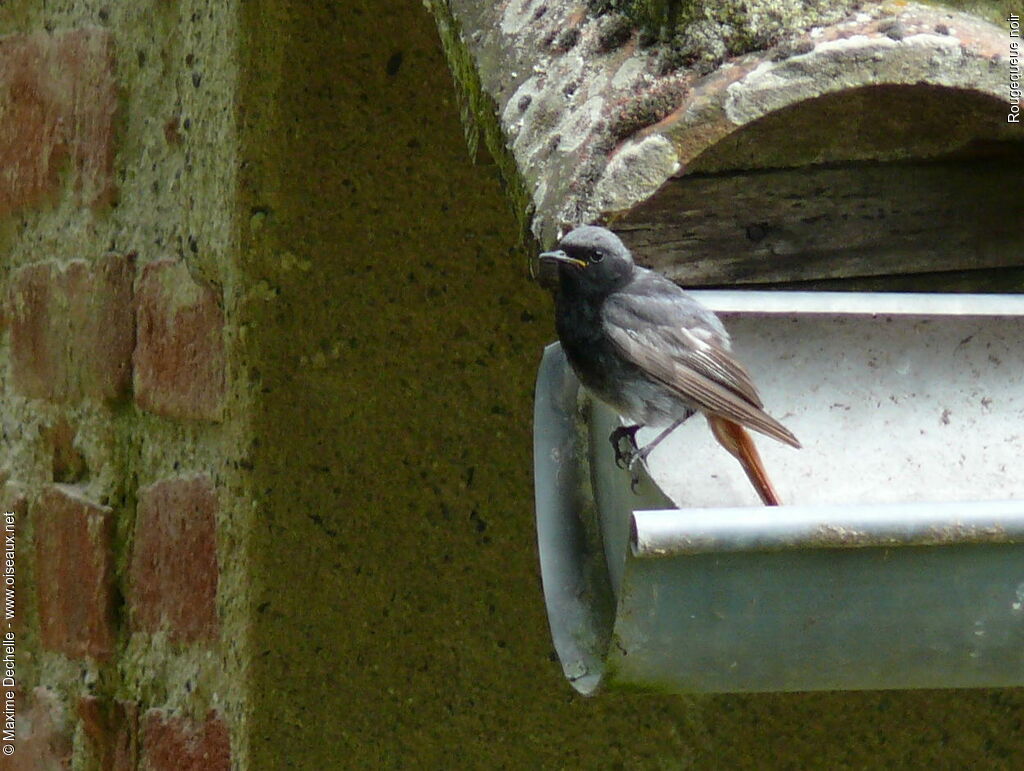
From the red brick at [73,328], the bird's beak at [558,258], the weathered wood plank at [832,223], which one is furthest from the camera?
the red brick at [73,328]

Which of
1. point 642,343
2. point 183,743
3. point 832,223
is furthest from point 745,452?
point 183,743

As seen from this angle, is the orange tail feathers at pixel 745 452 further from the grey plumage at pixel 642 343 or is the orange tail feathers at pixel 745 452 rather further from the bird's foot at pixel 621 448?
the bird's foot at pixel 621 448

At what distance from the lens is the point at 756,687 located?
4.58 ft

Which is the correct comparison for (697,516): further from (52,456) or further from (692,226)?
(52,456)

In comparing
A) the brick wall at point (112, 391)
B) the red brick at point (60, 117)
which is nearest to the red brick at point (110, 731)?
the brick wall at point (112, 391)

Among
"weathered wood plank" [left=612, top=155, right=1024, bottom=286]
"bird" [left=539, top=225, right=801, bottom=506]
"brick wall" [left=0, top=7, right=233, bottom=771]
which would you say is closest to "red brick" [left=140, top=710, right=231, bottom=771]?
"brick wall" [left=0, top=7, right=233, bottom=771]

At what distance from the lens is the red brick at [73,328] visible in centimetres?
245

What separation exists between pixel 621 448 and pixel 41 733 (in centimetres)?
135

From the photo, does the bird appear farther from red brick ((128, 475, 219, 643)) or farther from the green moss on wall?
red brick ((128, 475, 219, 643))

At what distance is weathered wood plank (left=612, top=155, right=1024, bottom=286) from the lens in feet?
6.15

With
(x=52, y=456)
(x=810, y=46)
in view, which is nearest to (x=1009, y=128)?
(x=810, y=46)

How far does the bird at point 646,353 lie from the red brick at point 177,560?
2.10ft

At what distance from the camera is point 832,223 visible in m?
1.95

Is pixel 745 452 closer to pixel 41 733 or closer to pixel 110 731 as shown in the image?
pixel 110 731
